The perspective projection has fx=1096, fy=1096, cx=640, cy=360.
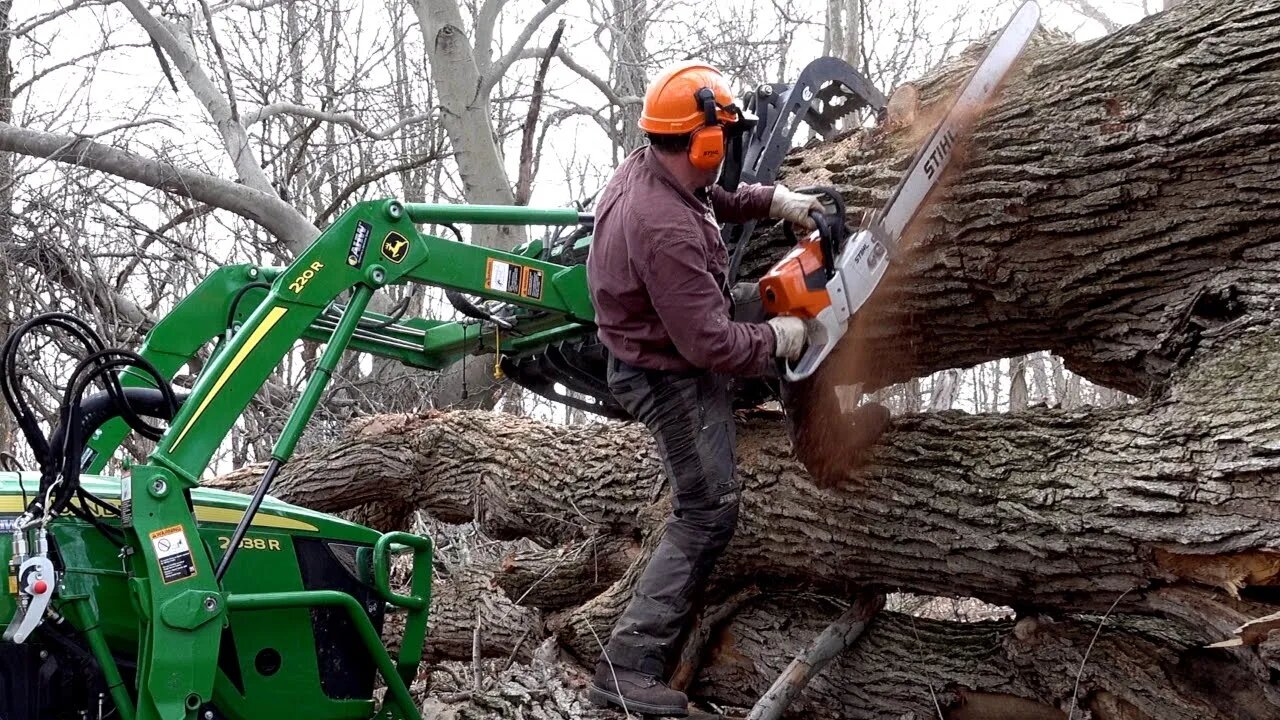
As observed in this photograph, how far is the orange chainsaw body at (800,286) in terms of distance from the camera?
3732 millimetres

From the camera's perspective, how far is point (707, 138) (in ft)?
11.6

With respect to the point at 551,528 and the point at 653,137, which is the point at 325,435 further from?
the point at 653,137

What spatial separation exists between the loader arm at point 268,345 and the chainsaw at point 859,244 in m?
0.79

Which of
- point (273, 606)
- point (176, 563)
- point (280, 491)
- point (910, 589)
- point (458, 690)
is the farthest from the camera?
point (280, 491)

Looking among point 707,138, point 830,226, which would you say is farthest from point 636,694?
point 707,138

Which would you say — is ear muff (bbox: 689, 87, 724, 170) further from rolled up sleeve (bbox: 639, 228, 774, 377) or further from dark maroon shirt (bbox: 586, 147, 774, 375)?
rolled up sleeve (bbox: 639, 228, 774, 377)

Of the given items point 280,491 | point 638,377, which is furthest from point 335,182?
point 638,377

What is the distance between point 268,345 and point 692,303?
1338mm

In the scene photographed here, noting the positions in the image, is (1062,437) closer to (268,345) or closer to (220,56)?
(268,345)

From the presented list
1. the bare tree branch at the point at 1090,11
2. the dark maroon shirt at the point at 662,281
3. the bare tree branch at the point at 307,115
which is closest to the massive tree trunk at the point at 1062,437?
the dark maroon shirt at the point at 662,281

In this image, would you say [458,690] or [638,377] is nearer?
[638,377]

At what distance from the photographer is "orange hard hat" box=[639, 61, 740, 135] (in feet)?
11.5

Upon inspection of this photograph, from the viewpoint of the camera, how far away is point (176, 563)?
3.12m

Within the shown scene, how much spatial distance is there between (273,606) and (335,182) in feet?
36.7
